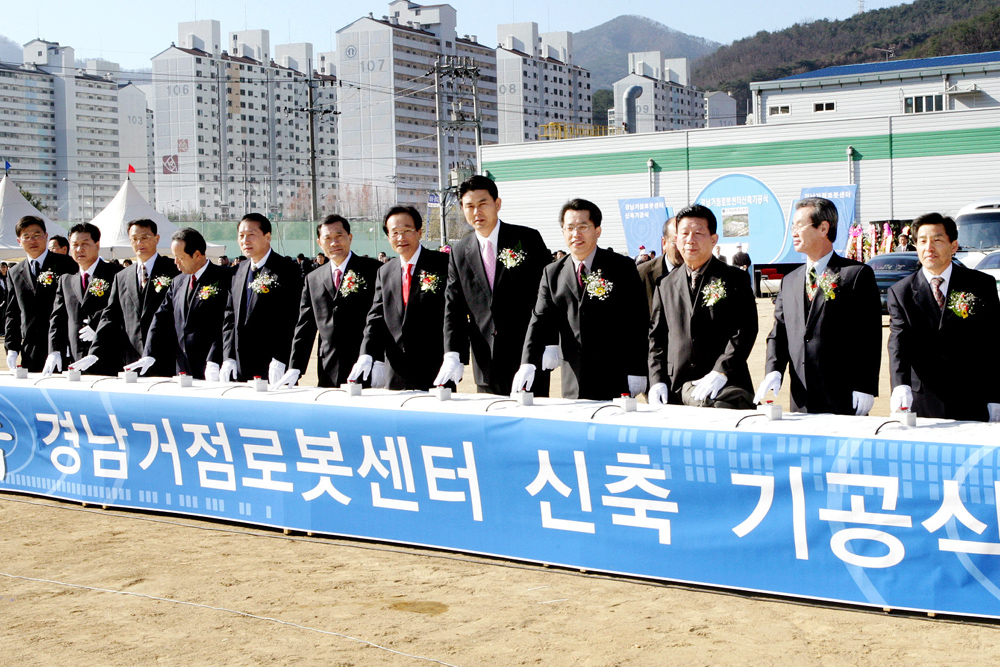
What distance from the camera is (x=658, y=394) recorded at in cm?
471

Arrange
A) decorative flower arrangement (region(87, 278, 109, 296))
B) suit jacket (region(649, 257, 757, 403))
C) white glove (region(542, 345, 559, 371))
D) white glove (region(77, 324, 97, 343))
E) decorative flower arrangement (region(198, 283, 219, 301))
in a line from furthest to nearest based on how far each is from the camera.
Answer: decorative flower arrangement (region(87, 278, 109, 296)), white glove (region(77, 324, 97, 343)), decorative flower arrangement (region(198, 283, 219, 301)), white glove (region(542, 345, 559, 371)), suit jacket (region(649, 257, 757, 403))

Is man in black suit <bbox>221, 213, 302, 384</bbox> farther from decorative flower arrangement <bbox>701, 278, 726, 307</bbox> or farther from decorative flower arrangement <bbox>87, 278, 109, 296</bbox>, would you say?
decorative flower arrangement <bbox>701, 278, 726, 307</bbox>

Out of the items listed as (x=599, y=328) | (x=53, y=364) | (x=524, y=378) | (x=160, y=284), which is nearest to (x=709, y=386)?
(x=599, y=328)

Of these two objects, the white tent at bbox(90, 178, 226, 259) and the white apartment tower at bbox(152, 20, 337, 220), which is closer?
the white tent at bbox(90, 178, 226, 259)

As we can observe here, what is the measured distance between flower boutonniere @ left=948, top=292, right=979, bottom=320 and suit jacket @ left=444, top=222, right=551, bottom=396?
2.04 metres

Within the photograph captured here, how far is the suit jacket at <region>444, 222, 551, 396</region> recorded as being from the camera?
546 cm

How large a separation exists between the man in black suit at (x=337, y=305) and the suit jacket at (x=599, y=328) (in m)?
1.35

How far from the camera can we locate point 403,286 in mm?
5805

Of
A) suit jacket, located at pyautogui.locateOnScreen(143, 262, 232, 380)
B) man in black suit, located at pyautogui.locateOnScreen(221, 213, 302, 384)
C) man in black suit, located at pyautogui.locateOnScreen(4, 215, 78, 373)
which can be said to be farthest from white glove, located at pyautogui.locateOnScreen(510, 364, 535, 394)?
man in black suit, located at pyautogui.locateOnScreen(4, 215, 78, 373)

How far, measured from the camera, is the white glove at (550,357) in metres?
5.01

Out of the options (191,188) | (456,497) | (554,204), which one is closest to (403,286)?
(456,497)

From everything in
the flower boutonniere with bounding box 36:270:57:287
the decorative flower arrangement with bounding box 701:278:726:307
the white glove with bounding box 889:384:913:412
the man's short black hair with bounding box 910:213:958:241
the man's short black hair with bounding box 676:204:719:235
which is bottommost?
the white glove with bounding box 889:384:913:412

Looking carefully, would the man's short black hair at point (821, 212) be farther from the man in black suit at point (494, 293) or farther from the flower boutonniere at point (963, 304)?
the man in black suit at point (494, 293)

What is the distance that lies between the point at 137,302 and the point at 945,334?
4.99 metres
